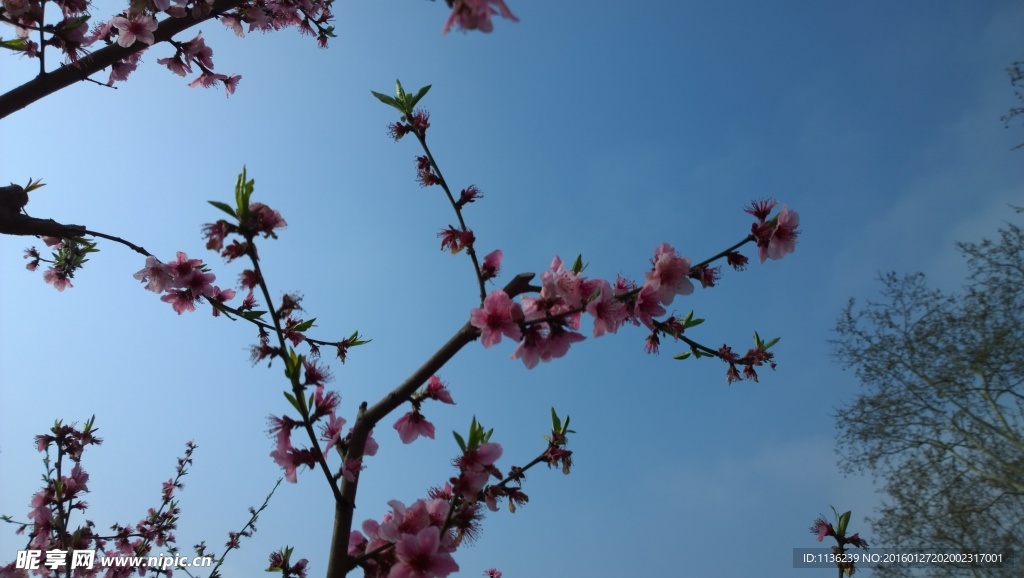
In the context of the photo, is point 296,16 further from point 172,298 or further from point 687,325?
point 687,325

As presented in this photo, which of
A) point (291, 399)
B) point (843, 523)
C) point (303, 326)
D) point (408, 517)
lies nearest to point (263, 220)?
point (291, 399)

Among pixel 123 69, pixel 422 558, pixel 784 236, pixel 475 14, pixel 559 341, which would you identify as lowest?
pixel 422 558

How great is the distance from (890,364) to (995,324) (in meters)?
1.63

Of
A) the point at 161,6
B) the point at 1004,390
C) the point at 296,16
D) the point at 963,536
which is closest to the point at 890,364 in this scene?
the point at 1004,390

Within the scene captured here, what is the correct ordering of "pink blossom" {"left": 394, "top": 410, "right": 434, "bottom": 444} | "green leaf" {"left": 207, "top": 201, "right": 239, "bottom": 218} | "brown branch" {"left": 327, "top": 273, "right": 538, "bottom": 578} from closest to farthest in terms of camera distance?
"green leaf" {"left": 207, "top": 201, "right": 239, "bottom": 218} → "brown branch" {"left": 327, "top": 273, "right": 538, "bottom": 578} → "pink blossom" {"left": 394, "top": 410, "right": 434, "bottom": 444}

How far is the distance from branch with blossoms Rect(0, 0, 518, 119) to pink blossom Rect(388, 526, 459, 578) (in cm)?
233

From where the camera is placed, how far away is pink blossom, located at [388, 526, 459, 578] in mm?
1222

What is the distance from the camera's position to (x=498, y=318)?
1430 mm

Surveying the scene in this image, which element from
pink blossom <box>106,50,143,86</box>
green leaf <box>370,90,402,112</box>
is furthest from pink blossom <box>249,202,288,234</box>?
pink blossom <box>106,50,143,86</box>

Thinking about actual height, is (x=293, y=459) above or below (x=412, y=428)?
below

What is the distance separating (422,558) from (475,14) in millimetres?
1121

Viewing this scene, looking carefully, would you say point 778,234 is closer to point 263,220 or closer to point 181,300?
point 263,220

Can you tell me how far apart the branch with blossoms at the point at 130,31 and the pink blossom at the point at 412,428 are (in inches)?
80.7

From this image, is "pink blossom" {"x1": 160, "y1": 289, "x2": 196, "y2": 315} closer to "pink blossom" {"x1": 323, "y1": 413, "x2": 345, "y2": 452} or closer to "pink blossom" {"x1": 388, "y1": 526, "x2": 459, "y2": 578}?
"pink blossom" {"x1": 323, "y1": 413, "x2": 345, "y2": 452}
